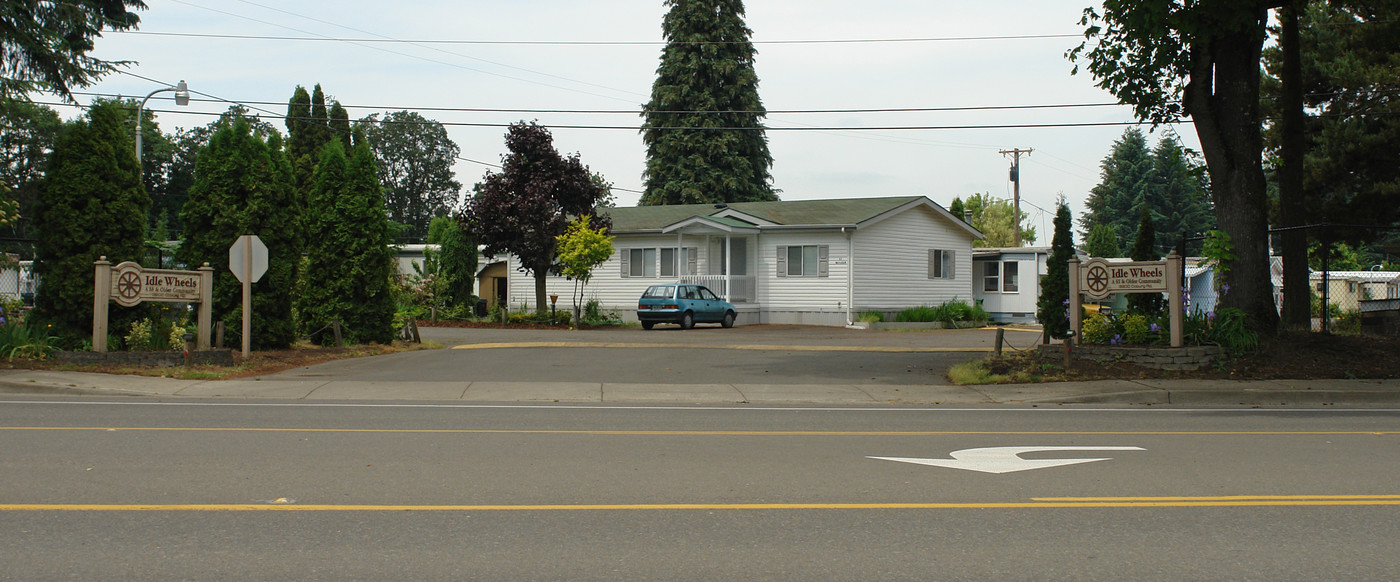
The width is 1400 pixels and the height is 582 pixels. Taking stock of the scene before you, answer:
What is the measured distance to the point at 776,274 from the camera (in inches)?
1433

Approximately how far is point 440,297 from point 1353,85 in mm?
29871

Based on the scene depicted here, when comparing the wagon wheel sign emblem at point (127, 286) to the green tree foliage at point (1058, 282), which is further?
the green tree foliage at point (1058, 282)

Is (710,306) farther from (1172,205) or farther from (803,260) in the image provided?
(1172,205)

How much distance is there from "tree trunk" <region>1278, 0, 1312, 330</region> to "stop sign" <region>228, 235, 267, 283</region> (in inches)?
716

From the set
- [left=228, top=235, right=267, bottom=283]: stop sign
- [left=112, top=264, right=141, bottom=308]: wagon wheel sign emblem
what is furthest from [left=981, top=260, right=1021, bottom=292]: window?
[left=112, top=264, right=141, bottom=308]: wagon wheel sign emblem

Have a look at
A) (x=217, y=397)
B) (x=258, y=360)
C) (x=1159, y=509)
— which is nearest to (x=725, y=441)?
(x=1159, y=509)

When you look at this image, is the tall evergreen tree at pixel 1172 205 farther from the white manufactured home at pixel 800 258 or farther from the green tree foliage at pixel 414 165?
the green tree foliage at pixel 414 165

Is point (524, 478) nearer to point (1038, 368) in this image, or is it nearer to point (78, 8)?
point (1038, 368)

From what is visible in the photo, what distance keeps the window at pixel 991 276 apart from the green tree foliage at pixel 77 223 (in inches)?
1271

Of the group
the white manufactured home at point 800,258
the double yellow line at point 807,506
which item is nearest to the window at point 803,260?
the white manufactured home at point 800,258

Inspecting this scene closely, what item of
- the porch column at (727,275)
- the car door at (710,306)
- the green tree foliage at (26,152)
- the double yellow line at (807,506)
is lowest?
the double yellow line at (807,506)

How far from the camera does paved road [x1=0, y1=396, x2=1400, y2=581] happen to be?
5.35 m

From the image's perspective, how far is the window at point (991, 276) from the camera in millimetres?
41062

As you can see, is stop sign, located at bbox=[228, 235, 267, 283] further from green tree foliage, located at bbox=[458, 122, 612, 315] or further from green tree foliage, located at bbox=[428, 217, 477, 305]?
green tree foliage, located at bbox=[428, 217, 477, 305]
